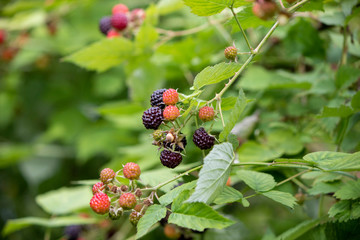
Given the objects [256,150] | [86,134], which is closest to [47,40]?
[86,134]

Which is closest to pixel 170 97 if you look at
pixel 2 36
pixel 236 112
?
pixel 236 112

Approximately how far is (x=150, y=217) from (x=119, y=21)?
91cm

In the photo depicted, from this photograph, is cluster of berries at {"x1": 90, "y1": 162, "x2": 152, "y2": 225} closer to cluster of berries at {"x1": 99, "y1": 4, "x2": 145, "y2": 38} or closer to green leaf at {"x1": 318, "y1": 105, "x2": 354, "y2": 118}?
green leaf at {"x1": 318, "y1": 105, "x2": 354, "y2": 118}

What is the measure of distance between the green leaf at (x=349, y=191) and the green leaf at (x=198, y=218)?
0.32 metres

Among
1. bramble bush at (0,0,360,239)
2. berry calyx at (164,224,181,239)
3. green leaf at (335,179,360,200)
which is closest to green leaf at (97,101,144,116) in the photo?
bramble bush at (0,0,360,239)

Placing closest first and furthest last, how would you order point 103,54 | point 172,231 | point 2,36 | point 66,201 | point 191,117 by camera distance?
point 191,117 < point 172,231 < point 103,54 < point 66,201 < point 2,36

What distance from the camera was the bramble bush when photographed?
771mm

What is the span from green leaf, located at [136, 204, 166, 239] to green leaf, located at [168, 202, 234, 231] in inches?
1.0

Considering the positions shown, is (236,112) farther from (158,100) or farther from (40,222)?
(40,222)

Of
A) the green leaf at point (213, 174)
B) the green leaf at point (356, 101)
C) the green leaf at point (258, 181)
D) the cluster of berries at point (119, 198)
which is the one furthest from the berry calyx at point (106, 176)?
the green leaf at point (356, 101)

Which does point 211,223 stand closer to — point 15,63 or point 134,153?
point 134,153

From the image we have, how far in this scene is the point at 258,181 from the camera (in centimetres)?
88

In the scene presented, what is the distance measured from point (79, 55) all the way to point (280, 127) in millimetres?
793

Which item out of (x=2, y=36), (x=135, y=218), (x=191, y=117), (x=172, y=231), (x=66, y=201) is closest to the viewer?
(x=135, y=218)
